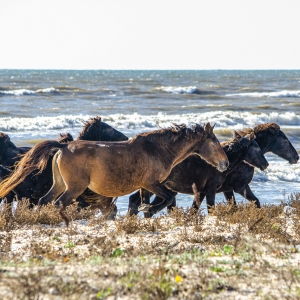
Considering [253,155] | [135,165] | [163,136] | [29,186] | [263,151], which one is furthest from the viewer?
[263,151]

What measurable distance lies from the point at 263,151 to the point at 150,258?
6233mm

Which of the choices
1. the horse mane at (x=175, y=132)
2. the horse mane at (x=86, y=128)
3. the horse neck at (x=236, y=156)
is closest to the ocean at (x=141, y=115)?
the horse mane at (x=86, y=128)

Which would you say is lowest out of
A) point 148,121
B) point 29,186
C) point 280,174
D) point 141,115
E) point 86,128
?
point 141,115

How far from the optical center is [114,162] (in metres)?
8.96

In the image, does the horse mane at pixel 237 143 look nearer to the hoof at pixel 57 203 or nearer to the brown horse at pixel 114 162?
the brown horse at pixel 114 162

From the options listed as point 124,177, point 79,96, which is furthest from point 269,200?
point 79,96

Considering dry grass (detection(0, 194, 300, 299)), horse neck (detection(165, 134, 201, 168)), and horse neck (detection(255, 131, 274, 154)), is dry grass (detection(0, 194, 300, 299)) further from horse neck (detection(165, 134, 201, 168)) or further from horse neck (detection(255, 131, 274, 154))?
horse neck (detection(255, 131, 274, 154))

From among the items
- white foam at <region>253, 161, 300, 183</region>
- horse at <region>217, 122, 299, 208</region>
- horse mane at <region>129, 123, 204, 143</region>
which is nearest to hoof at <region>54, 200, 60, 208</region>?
horse mane at <region>129, 123, 204, 143</region>

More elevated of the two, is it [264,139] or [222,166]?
[264,139]

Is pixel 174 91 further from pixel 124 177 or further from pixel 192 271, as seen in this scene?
pixel 192 271

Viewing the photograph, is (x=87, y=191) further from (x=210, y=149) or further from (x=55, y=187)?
(x=210, y=149)

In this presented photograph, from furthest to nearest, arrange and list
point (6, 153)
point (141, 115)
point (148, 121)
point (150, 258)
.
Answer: point (141, 115) < point (148, 121) < point (6, 153) < point (150, 258)

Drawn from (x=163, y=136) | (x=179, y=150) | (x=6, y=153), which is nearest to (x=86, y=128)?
(x=6, y=153)

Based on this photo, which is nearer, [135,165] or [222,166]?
[135,165]
